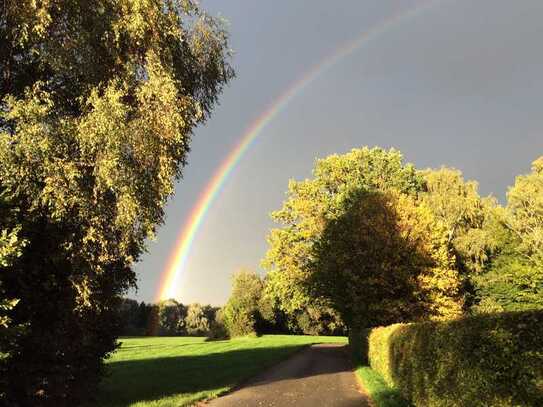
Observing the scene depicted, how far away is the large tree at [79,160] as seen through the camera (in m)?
11.3

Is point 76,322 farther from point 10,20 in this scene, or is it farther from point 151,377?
point 151,377

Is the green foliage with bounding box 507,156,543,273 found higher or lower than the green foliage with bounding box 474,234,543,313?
higher

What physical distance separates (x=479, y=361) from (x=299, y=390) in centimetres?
992

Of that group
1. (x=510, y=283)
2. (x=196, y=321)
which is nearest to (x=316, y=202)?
(x=510, y=283)

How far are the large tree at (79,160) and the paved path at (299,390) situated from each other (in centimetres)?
447

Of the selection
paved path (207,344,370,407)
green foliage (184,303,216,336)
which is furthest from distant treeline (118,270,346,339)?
paved path (207,344,370,407)

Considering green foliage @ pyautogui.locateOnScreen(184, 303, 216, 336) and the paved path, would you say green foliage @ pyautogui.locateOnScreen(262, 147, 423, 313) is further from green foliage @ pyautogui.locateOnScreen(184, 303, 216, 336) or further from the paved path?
green foliage @ pyautogui.locateOnScreen(184, 303, 216, 336)

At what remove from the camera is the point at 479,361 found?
7.66m

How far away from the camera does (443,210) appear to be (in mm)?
50125

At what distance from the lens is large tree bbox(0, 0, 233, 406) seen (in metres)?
11.3

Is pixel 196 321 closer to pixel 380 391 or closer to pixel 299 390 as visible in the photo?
pixel 299 390

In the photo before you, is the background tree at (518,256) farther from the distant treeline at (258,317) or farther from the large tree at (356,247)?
the distant treeline at (258,317)

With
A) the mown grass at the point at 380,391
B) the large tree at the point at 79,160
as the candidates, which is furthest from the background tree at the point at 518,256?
the large tree at the point at 79,160

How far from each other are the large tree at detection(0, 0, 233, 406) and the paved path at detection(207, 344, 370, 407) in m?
4.47
